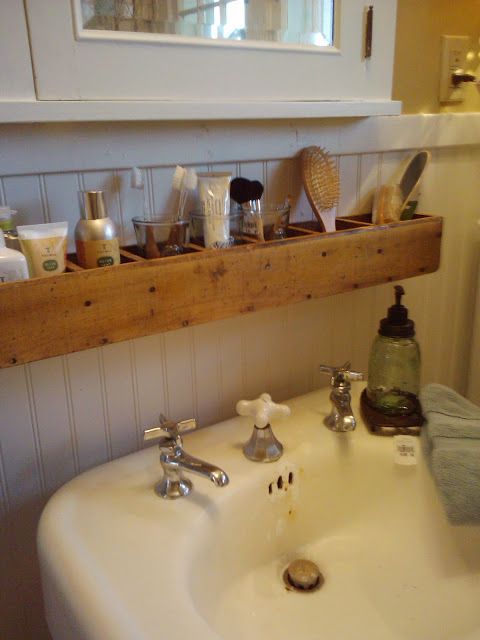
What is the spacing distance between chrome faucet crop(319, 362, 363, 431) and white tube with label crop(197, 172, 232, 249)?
0.88ft

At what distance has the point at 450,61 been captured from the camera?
41.5 inches

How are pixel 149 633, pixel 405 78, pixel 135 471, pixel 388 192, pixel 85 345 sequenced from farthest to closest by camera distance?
pixel 405 78
pixel 388 192
pixel 135 471
pixel 85 345
pixel 149 633

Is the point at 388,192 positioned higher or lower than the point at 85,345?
higher

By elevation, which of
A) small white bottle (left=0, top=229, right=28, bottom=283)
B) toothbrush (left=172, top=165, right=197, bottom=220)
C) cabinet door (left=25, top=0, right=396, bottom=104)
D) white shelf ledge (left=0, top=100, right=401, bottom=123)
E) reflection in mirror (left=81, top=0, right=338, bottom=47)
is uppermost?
reflection in mirror (left=81, top=0, right=338, bottom=47)

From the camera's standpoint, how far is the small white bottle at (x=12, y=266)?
569 millimetres

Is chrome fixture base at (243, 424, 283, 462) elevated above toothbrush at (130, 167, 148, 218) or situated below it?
below

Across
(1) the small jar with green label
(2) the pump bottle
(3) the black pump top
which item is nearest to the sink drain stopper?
(2) the pump bottle

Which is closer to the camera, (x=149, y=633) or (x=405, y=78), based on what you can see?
(x=149, y=633)

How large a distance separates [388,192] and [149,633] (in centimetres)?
72

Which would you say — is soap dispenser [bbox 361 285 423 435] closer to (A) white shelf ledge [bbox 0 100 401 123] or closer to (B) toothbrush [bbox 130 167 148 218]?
(A) white shelf ledge [bbox 0 100 401 123]

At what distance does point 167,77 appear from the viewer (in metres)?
0.65

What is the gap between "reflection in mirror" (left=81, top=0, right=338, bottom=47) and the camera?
2.03 ft

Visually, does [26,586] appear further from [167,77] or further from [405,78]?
[405,78]

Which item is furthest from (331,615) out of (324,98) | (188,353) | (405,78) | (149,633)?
(405,78)
